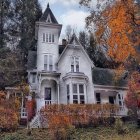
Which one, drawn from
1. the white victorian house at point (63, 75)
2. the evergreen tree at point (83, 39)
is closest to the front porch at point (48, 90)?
the white victorian house at point (63, 75)

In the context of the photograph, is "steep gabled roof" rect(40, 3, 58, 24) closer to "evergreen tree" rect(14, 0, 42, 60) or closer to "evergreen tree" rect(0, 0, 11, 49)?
"evergreen tree" rect(14, 0, 42, 60)

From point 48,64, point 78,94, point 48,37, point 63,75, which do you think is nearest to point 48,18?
point 48,37

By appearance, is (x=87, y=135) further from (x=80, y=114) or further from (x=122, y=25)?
(x=122, y=25)

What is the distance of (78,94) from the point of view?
29.1 m

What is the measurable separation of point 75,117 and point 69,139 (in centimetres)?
507

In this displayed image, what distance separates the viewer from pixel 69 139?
61.7 ft

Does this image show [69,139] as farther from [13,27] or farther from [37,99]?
[13,27]

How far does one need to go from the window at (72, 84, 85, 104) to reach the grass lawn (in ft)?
20.6

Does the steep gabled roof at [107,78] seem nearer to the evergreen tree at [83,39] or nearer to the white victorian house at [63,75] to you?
the white victorian house at [63,75]

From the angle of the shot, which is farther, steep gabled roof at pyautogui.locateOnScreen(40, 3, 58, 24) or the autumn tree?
steep gabled roof at pyautogui.locateOnScreen(40, 3, 58, 24)

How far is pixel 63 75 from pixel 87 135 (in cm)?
1093

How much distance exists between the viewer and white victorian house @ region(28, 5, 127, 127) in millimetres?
28953

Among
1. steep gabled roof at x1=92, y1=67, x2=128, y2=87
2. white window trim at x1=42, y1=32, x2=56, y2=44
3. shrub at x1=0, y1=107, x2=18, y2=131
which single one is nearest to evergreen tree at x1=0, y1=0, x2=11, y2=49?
white window trim at x1=42, y1=32, x2=56, y2=44

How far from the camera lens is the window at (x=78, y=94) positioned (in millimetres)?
28891
